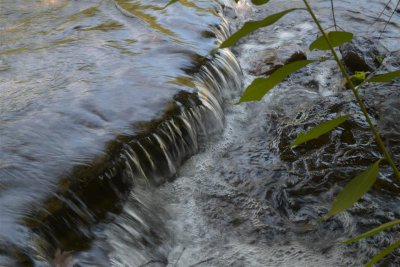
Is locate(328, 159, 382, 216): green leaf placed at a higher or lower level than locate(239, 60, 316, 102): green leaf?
lower

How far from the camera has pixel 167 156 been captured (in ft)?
12.7

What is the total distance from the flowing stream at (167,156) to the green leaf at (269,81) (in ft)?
5.25

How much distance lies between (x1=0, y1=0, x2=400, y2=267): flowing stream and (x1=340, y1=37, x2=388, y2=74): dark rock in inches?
6.9

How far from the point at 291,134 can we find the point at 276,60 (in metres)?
1.69

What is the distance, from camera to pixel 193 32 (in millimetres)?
5527

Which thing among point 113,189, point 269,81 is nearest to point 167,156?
point 113,189

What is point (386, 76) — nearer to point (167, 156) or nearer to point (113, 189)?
point (113, 189)

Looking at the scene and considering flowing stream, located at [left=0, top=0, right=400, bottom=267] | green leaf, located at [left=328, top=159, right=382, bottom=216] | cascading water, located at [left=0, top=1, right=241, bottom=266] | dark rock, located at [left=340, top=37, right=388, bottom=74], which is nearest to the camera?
green leaf, located at [left=328, top=159, right=382, bottom=216]

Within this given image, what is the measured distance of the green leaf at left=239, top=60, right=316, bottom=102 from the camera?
117 centimetres

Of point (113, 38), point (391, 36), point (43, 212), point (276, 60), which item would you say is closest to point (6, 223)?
point (43, 212)

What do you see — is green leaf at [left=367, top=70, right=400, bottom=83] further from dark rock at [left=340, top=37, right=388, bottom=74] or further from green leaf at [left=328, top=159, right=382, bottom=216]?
dark rock at [left=340, top=37, right=388, bottom=74]

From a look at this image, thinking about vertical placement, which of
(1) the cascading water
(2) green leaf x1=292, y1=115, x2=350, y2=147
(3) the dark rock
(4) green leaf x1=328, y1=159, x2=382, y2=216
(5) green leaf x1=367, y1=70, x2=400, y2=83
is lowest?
(3) the dark rock

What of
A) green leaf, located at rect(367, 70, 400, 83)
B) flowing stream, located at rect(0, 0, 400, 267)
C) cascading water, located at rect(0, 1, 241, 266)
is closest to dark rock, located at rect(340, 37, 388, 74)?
flowing stream, located at rect(0, 0, 400, 267)

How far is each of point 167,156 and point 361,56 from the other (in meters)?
2.72
